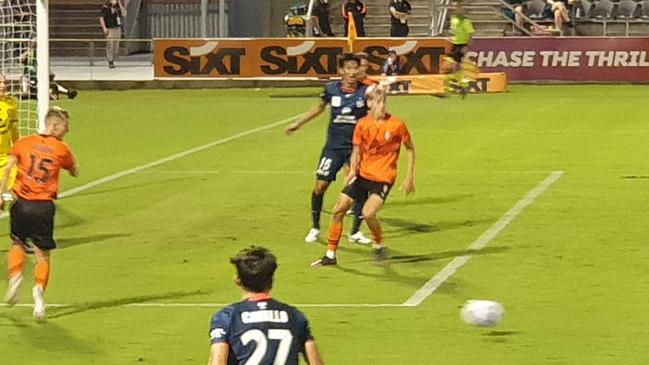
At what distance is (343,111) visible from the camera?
58.2ft

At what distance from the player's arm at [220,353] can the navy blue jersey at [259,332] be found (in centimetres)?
2

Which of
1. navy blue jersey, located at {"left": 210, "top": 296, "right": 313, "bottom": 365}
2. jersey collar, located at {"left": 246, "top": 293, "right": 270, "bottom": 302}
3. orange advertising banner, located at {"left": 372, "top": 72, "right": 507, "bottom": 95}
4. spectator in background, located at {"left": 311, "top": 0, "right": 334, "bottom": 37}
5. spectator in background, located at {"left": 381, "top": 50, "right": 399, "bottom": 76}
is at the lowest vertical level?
orange advertising banner, located at {"left": 372, "top": 72, "right": 507, "bottom": 95}

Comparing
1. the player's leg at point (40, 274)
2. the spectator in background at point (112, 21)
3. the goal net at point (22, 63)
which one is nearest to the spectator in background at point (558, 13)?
the spectator in background at point (112, 21)

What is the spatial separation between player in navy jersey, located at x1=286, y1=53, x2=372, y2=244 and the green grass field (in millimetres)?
406

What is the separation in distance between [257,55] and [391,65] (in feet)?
12.7

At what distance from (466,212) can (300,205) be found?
2278 mm

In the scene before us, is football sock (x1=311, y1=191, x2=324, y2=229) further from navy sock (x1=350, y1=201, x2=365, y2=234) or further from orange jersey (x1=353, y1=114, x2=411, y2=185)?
orange jersey (x1=353, y1=114, x2=411, y2=185)

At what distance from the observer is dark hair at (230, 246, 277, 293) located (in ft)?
25.4

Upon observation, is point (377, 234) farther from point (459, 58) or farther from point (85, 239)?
point (459, 58)

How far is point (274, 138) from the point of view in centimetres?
2958

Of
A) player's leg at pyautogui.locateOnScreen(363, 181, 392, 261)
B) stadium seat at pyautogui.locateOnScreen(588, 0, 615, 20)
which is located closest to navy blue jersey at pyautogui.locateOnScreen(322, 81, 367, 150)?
player's leg at pyautogui.locateOnScreen(363, 181, 392, 261)

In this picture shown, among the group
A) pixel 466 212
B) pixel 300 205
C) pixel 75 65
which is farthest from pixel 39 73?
pixel 75 65

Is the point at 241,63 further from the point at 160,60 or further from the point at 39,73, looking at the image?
the point at 39,73

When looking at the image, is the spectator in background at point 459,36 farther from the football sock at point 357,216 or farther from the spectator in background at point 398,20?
the football sock at point 357,216
